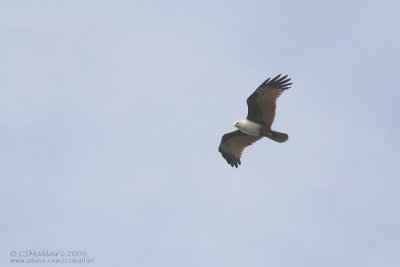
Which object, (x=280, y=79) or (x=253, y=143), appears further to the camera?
(x=253, y=143)

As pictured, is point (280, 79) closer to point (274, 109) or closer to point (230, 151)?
point (274, 109)

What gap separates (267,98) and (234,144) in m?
2.96

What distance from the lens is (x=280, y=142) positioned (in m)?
29.9

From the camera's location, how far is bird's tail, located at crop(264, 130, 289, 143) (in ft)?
97.0

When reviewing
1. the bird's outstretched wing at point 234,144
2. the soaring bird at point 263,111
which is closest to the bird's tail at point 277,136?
the soaring bird at point 263,111

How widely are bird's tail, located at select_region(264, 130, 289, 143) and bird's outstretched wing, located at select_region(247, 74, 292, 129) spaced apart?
14.6 inches

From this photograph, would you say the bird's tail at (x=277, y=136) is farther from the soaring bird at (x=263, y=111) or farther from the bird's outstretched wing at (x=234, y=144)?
the bird's outstretched wing at (x=234, y=144)

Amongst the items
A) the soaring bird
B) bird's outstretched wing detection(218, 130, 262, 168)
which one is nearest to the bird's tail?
the soaring bird

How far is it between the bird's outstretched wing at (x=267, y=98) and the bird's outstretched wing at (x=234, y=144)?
57.3 inches

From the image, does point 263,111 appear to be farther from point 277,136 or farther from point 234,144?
point 234,144

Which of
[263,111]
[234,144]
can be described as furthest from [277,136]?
[234,144]

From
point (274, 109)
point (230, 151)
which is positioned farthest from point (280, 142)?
point (230, 151)

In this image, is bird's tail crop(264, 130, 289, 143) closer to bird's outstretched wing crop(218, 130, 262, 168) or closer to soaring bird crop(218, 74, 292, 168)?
soaring bird crop(218, 74, 292, 168)

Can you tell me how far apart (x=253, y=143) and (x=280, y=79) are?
2.96 metres
